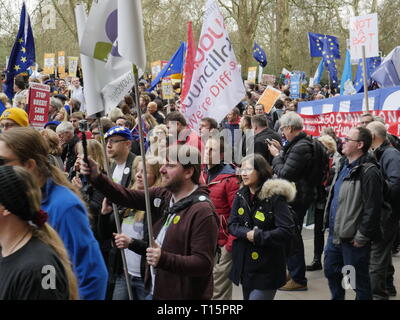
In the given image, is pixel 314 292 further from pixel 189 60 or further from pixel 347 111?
pixel 347 111

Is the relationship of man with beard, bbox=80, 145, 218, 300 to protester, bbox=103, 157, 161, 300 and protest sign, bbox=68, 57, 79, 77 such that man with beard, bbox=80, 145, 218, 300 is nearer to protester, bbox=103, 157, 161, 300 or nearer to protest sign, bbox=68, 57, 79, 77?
protester, bbox=103, 157, 161, 300

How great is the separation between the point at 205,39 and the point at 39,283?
423 cm

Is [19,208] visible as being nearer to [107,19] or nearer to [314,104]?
[107,19]

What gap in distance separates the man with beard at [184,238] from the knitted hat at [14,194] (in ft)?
3.42

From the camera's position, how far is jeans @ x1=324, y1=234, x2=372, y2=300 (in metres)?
4.78

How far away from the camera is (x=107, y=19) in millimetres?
4066

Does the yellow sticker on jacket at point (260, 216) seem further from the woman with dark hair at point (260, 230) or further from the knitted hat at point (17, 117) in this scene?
the knitted hat at point (17, 117)

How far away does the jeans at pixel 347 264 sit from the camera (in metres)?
4.78

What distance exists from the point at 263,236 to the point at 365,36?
18.0 ft

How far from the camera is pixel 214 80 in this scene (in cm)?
565

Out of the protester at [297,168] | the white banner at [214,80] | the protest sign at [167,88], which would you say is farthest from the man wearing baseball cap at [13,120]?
the protest sign at [167,88]

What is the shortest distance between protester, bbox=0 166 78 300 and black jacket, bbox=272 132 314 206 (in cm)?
406

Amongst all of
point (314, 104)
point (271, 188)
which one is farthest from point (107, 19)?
point (314, 104)

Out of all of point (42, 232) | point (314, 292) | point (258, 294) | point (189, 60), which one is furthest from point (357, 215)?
point (42, 232)
